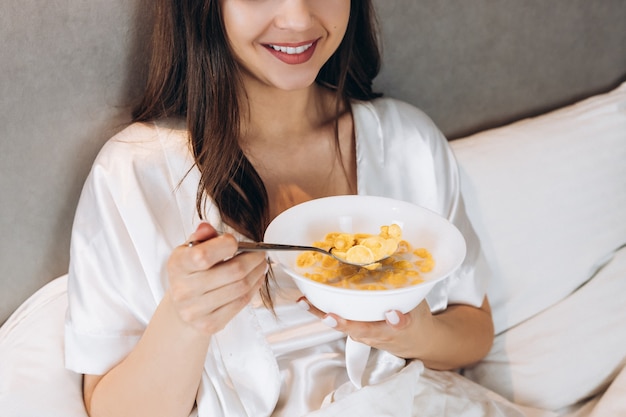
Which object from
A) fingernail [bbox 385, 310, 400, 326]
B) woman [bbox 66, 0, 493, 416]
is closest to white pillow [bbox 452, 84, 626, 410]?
woman [bbox 66, 0, 493, 416]

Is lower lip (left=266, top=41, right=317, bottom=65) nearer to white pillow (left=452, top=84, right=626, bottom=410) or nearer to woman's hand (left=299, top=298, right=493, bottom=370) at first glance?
woman's hand (left=299, top=298, right=493, bottom=370)

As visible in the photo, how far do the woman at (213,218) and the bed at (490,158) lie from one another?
117 mm

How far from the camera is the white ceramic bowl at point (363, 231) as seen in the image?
856 millimetres

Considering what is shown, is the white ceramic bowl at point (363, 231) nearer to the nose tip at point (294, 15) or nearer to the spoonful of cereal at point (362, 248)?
the spoonful of cereal at point (362, 248)

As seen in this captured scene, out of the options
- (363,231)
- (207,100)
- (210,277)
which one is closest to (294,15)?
(207,100)

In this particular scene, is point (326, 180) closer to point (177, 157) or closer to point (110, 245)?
point (177, 157)

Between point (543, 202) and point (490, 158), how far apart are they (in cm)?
17

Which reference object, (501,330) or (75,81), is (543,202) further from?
(75,81)

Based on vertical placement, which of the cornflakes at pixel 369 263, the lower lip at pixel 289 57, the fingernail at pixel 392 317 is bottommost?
the fingernail at pixel 392 317

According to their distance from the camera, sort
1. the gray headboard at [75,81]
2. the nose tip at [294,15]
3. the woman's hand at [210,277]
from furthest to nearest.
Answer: the gray headboard at [75,81]
the nose tip at [294,15]
the woman's hand at [210,277]

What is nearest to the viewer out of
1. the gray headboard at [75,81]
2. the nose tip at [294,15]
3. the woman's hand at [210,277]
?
the woman's hand at [210,277]

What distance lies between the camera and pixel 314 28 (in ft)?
3.67

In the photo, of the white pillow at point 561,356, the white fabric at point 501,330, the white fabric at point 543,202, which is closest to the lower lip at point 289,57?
the white fabric at point 501,330

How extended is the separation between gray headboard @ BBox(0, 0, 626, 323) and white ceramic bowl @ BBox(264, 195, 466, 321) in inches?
20.0
